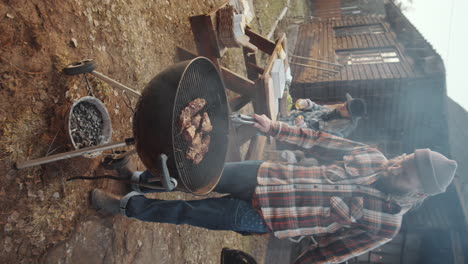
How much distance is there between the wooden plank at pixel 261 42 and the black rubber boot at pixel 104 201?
3581mm

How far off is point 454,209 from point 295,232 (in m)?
5.17

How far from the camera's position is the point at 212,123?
8.22 ft

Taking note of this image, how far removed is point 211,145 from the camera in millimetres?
2520

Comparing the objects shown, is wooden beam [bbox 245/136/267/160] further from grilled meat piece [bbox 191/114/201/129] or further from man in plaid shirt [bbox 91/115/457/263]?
grilled meat piece [bbox 191/114/201/129]

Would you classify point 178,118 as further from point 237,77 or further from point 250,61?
point 250,61

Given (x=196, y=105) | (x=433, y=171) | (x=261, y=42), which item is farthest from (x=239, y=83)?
(x=433, y=171)

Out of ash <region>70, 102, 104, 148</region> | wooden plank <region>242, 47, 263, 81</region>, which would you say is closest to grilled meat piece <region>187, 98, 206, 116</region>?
ash <region>70, 102, 104, 148</region>

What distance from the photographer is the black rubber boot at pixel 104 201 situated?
2629 millimetres

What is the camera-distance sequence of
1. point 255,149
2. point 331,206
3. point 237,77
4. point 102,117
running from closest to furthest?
point 331,206 → point 102,117 → point 237,77 → point 255,149

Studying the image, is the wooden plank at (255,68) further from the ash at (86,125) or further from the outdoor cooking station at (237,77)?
the ash at (86,125)

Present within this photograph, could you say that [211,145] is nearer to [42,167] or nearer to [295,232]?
[295,232]

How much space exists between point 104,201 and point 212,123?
1269 mm

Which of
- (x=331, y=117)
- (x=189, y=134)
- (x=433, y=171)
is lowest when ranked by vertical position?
(x=331, y=117)

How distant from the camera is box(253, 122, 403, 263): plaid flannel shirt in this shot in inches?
94.0
